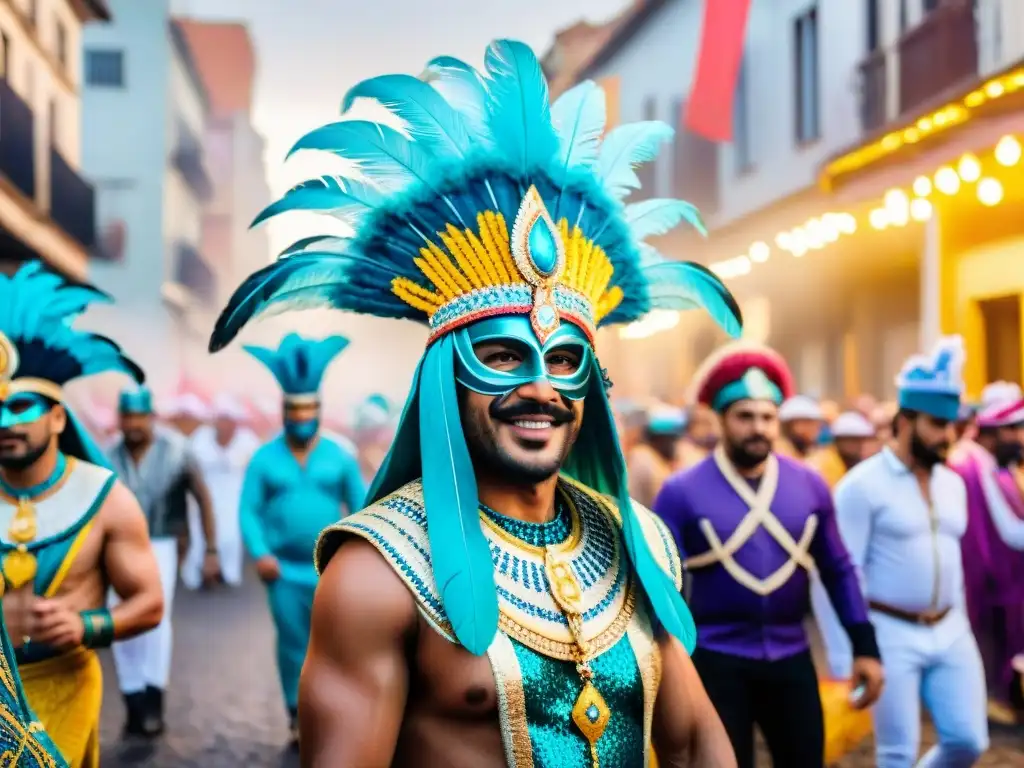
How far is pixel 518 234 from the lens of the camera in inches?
108

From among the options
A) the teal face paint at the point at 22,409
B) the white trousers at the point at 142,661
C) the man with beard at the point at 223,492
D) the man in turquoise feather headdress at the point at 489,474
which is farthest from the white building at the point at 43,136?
the man in turquoise feather headdress at the point at 489,474

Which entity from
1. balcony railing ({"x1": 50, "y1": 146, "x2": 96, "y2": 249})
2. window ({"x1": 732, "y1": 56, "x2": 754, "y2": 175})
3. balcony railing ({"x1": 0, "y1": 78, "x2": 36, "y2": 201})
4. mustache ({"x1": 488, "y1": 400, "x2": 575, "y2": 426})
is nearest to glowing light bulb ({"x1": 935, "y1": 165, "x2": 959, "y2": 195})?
window ({"x1": 732, "y1": 56, "x2": 754, "y2": 175})

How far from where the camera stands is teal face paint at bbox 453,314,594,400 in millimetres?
2668

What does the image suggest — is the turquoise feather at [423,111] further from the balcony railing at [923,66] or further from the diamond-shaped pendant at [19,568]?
the balcony railing at [923,66]

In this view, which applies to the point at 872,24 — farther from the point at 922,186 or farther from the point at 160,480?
the point at 160,480

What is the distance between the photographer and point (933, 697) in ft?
18.4

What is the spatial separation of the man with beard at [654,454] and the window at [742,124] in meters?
9.00

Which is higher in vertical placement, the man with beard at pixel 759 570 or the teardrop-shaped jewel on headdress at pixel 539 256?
the teardrop-shaped jewel on headdress at pixel 539 256

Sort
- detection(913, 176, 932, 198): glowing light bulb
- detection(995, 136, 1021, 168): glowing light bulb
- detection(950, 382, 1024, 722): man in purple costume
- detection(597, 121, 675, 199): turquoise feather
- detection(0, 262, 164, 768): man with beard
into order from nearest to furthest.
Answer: detection(597, 121, 675, 199): turquoise feather
detection(0, 262, 164, 768): man with beard
detection(950, 382, 1024, 722): man in purple costume
detection(995, 136, 1021, 168): glowing light bulb
detection(913, 176, 932, 198): glowing light bulb

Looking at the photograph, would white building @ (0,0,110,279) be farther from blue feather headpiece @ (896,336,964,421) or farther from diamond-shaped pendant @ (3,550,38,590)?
blue feather headpiece @ (896,336,964,421)

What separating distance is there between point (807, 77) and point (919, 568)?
12561mm

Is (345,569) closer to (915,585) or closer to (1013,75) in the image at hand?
(915,585)

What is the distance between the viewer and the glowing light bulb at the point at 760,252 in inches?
628

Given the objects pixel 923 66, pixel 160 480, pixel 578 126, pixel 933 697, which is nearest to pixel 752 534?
pixel 933 697
